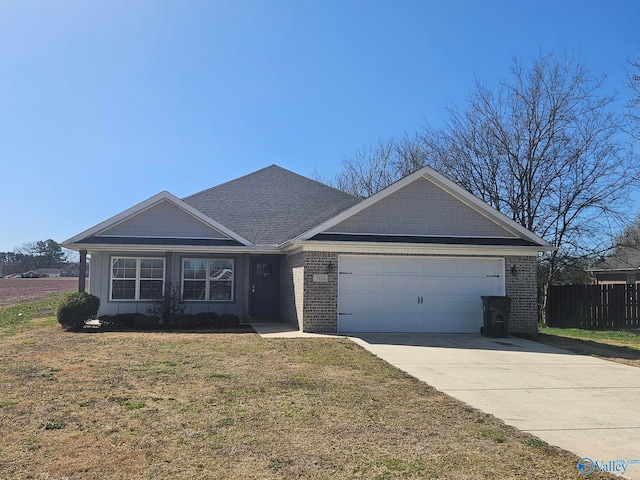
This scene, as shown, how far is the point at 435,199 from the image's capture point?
52.1 feet

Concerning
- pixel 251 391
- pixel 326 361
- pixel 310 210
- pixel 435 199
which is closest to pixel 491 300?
pixel 435 199

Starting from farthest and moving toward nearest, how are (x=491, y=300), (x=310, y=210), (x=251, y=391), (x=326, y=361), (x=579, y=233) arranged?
(x=579, y=233) < (x=310, y=210) < (x=491, y=300) < (x=326, y=361) < (x=251, y=391)

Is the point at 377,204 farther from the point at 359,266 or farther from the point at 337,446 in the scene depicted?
the point at 337,446

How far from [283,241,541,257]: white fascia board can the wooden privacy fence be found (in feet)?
17.5

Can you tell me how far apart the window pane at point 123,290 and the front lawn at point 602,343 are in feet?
42.2

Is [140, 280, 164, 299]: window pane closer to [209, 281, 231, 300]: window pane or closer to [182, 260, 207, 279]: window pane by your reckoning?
[182, 260, 207, 279]: window pane

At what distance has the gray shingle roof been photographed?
1878cm

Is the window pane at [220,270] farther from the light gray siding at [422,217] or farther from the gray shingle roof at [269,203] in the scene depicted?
the light gray siding at [422,217]

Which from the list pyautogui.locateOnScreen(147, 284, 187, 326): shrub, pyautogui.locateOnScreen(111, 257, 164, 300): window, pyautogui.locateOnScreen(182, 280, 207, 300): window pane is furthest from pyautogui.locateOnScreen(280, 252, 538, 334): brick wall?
pyautogui.locateOnScreen(111, 257, 164, 300): window

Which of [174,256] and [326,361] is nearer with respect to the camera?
[326,361]

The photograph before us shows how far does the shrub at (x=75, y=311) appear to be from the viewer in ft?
48.9

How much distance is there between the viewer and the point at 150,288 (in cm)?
1786

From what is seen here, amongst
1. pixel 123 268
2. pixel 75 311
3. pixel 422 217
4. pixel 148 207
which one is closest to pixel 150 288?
pixel 123 268

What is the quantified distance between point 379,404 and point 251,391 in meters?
1.84
